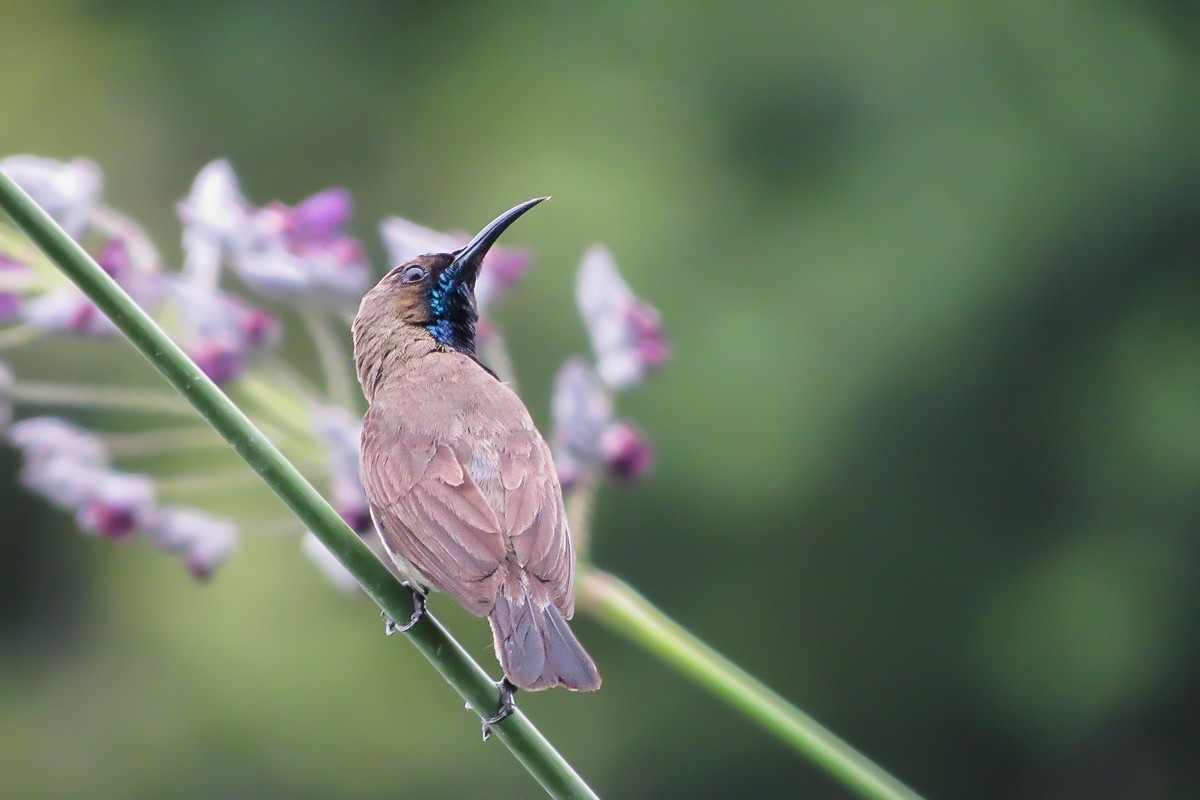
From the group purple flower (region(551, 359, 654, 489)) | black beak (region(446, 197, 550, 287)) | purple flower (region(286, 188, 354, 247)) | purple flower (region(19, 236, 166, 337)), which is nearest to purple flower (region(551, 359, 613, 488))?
purple flower (region(551, 359, 654, 489))

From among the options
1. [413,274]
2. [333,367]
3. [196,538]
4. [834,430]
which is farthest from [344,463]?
[834,430]

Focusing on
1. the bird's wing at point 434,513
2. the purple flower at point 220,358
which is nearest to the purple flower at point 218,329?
the purple flower at point 220,358

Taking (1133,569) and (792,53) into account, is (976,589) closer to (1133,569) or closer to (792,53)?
(1133,569)

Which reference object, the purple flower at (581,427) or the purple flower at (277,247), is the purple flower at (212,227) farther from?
the purple flower at (581,427)

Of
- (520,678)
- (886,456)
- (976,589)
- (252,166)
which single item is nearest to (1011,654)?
(976,589)

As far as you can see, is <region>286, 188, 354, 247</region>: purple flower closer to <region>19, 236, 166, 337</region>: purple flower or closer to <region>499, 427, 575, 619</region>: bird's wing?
<region>19, 236, 166, 337</region>: purple flower

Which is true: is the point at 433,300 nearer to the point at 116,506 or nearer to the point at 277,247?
the point at 277,247
